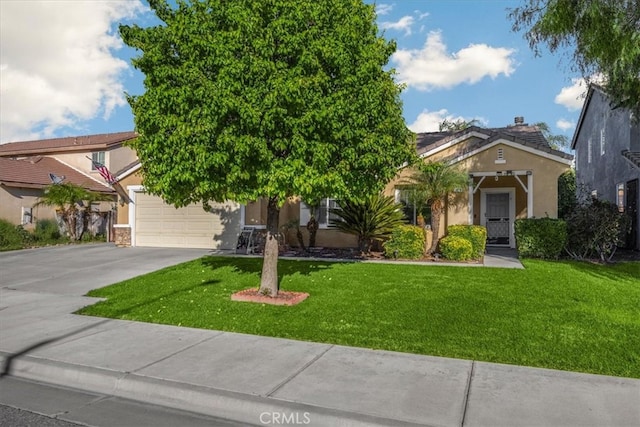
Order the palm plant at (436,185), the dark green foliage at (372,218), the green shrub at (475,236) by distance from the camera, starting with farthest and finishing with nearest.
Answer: the dark green foliage at (372,218) → the palm plant at (436,185) → the green shrub at (475,236)

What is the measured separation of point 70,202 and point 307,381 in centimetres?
1952

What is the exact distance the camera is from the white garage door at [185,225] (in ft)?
52.0

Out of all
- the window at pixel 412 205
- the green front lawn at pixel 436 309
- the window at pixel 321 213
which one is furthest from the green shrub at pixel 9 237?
the window at pixel 412 205

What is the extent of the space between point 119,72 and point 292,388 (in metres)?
15.1

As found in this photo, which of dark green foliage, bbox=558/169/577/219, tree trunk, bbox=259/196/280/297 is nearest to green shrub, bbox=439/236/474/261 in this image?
tree trunk, bbox=259/196/280/297

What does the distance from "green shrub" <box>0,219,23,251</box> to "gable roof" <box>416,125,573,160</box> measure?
16840 mm

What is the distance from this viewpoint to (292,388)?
415 centimetres

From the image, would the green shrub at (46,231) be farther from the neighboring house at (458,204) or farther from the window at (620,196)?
the window at (620,196)

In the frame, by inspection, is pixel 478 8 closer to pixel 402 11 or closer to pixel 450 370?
pixel 402 11

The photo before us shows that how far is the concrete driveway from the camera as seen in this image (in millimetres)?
10000

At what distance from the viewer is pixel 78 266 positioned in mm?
12484

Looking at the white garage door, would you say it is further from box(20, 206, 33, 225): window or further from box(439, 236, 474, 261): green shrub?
box(439, 236, 474, 261): green shrub

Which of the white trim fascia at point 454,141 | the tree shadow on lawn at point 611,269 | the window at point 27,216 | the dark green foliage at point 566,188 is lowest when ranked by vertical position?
the tree shadow on lawn at point 611,269

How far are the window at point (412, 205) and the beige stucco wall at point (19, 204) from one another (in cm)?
1694
